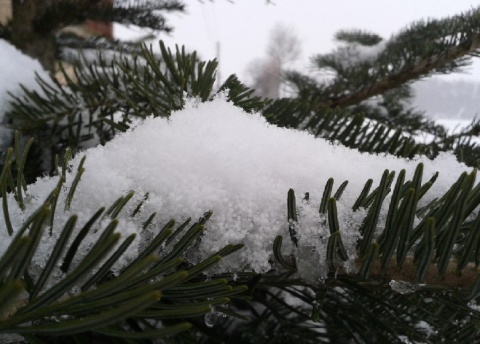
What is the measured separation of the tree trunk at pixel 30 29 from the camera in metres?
0.71

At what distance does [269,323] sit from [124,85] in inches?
12.4

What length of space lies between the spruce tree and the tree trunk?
26 cm

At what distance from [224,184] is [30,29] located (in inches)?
24.9

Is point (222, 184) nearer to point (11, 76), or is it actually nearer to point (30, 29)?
point (11, 76)

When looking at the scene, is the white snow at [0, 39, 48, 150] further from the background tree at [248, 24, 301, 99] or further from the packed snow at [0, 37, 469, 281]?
the background tree at [248, 24, 301, 99]

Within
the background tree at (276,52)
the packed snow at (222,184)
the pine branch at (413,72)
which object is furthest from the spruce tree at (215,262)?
the background tree at (276,52)

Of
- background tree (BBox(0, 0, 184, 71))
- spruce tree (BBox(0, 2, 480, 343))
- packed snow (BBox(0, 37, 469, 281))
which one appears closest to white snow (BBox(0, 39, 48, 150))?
spruce tree (BBox(0, 2, 480, 343))

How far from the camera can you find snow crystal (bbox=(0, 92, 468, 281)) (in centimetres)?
23

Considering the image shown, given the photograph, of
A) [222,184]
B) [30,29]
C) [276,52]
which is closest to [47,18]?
[30,29]

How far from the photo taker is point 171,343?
20cm

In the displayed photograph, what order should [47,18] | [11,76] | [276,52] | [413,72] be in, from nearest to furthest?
[11,76], [47,18], [413,72], [276,52]

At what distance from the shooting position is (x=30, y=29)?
0.73m

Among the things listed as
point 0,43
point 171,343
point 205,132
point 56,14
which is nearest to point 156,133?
point 205,132

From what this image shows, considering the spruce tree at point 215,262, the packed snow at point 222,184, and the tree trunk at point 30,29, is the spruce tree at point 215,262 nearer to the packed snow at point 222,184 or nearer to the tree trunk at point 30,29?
the packed snow at point 222,184
